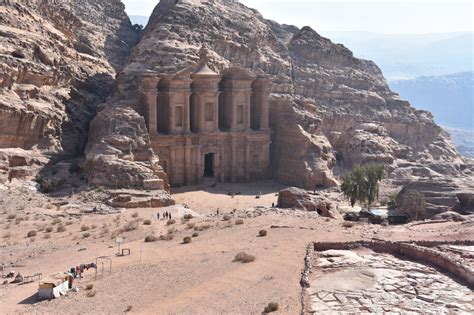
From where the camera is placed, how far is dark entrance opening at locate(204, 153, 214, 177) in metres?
59.9

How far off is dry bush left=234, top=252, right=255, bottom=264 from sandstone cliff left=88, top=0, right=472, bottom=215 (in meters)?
23.3

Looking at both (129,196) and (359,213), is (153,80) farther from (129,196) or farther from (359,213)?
(359,213)

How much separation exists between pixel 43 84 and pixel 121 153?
10331mm

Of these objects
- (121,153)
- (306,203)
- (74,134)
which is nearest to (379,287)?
(306,203)

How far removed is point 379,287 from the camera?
2461cm

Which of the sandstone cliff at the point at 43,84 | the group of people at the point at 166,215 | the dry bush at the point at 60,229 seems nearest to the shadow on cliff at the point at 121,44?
the sandstone cliff at the point at 43,84

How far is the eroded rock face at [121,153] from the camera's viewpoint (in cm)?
4588

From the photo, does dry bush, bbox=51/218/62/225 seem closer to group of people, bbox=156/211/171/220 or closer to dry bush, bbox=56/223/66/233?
dry bush, bbox=56/223/66/233

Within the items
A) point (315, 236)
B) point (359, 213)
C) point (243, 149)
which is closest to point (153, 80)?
point (243, 149)

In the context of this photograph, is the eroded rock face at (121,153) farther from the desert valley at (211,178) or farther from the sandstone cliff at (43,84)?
the sandstone cliff at (43,84)

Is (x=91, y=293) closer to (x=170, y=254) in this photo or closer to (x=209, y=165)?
(x=170, y=254)

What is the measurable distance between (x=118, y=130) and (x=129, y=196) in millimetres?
7638

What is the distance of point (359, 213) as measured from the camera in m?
46.1

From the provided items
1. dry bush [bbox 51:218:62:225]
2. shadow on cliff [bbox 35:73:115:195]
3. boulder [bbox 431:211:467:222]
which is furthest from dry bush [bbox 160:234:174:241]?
boulder [bbox 431:211:467:222]
